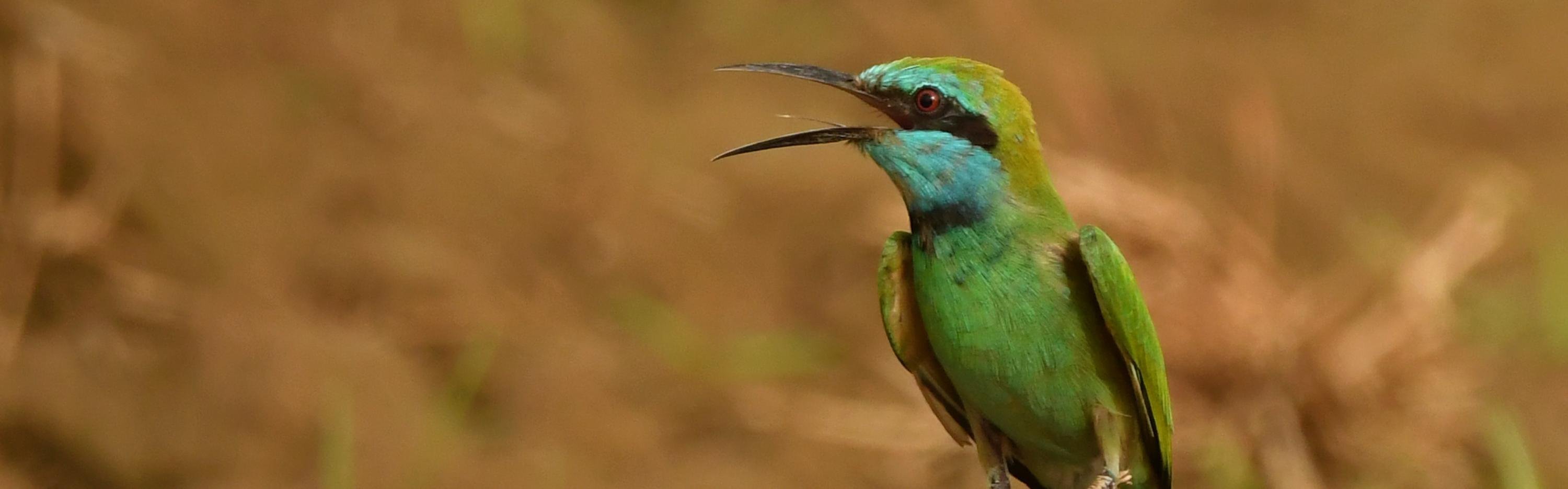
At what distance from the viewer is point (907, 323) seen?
2.34 metres

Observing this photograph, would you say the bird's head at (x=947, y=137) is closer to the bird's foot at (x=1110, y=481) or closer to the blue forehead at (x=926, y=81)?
the blue forehead at (x=926, y=81)

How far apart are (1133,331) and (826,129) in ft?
1.76

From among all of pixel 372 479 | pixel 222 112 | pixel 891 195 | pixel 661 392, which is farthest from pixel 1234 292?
pixel 222 112

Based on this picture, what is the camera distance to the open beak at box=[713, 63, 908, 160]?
2186 mm

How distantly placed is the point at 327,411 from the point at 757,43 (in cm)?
208

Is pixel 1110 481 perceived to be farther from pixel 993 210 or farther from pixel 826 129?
pixel 826 129

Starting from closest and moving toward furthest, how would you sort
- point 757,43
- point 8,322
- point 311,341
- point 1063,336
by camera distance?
point 1063,336, point 8,322, point 311,341, point 757,43

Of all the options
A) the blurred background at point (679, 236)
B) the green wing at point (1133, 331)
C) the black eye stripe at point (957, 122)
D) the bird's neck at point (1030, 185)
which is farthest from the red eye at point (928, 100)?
the blurred background at point (679, 236)

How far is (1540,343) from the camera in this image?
15.0 feet

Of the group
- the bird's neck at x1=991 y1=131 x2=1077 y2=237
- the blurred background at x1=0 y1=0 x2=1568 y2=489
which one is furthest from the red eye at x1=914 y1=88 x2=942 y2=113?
the blurred background at x1=0 y1=0 x2=1568 y2=489

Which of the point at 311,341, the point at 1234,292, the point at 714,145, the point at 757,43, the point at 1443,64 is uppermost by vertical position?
the point at 1443,64

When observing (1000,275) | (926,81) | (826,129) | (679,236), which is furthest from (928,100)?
(679,236)

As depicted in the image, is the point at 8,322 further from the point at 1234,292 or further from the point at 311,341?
the point at 1234,292

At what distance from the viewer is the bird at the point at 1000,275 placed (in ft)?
7.24
